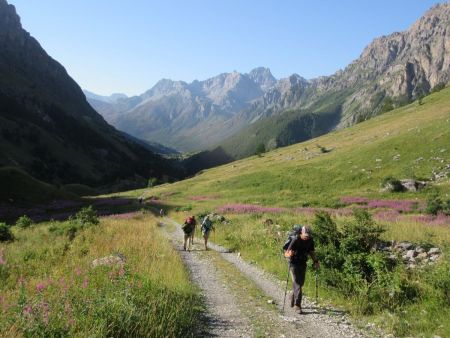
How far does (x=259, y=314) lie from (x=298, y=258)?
7.64ft

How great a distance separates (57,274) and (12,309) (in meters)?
5.12

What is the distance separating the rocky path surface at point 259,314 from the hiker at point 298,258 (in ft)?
2.41

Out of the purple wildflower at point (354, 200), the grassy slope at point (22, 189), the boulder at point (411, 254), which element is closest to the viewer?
the boulder at point (411, 254)

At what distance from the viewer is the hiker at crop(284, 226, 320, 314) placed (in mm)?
12606

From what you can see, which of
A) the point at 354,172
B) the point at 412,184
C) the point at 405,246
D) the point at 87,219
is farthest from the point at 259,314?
the point at 354,172

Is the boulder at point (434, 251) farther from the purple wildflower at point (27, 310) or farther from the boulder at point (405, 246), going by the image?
the purple wildflower at point (27, 310)

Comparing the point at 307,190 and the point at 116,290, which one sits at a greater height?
the point at 307,190

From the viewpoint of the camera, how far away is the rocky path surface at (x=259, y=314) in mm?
10141

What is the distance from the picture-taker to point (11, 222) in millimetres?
49812

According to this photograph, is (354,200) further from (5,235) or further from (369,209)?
(5,235)

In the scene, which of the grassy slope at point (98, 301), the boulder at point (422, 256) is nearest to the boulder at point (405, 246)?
the boulder at point (422, 256)

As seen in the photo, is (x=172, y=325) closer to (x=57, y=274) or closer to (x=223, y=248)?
(x=57, y=274)

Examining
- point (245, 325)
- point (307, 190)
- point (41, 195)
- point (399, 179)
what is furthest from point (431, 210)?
point (41, 195)

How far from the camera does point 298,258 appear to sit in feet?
41.7
